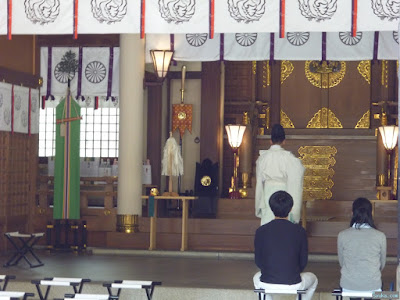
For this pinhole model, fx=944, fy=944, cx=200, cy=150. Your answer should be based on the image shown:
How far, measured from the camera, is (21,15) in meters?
8.97

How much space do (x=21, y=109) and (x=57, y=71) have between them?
1.37 m

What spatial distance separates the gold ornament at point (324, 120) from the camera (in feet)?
54.6

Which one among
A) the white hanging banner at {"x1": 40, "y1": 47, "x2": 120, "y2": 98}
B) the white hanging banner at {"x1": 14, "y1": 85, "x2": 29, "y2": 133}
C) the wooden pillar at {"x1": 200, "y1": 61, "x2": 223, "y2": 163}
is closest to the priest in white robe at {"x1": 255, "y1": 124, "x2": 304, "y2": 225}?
the white hanging banner at {"x1": 14, "y1": 85, "x2": 29, "y2": 133}

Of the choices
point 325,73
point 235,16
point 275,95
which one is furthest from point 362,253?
point 325,73

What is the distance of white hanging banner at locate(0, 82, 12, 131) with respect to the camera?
1260cm

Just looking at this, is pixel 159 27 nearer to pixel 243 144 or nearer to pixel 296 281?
pixel 296 281

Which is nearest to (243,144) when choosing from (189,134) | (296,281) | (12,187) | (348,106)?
(189,134)

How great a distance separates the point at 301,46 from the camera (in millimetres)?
13023

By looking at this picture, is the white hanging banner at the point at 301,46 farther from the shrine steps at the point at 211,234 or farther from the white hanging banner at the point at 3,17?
the white hanging banner at the point at 3,17

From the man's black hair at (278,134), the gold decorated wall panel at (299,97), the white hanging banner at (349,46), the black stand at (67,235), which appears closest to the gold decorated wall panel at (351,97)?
the gold decorated wall panel at (299,97)

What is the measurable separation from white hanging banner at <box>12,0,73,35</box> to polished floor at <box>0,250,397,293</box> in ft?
8.51

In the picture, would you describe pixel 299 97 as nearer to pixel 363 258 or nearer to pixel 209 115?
pixel 209 115

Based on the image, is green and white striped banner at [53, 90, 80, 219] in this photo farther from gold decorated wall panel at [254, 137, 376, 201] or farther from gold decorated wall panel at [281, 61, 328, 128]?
gold decorated wall panel at [281, 61, 328, 128]

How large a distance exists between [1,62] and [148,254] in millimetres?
3253
